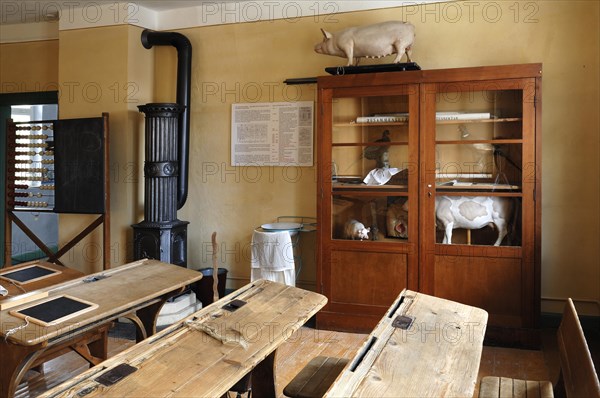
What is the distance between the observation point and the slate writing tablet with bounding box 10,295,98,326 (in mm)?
2061

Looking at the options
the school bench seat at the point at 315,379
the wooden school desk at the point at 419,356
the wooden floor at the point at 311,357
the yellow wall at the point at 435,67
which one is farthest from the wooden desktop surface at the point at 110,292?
the yellow wall at the point at 435,67

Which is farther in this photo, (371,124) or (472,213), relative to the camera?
(371,124)

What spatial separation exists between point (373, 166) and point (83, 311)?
8.08ft

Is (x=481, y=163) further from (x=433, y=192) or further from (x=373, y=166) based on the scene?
(x=373, y=166)

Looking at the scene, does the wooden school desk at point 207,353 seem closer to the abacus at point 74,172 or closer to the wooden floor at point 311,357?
the wooden floor at point 311,357

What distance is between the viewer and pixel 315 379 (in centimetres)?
220

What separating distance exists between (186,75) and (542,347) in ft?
12.1

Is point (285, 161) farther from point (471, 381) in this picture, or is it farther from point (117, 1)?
point (471, 381)

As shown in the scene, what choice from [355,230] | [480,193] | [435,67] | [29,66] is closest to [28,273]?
[355,230]

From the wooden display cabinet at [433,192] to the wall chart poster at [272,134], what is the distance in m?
0.55

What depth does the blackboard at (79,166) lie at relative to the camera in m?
4.46

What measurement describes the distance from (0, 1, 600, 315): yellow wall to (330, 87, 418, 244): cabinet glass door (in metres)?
0.57

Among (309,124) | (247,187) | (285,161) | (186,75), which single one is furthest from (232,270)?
(186,75)

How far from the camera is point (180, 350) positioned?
5.93 feet
